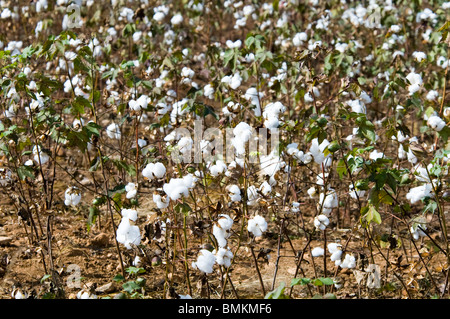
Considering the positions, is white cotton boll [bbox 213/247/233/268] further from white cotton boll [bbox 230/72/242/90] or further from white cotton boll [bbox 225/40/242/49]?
white cotton boll [bbox 225/40/242/49]

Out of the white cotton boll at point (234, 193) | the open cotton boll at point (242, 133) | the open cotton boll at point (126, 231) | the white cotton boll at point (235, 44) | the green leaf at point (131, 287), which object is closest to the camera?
the green leaf at point (131, 287)

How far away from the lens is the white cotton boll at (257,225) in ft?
7.14

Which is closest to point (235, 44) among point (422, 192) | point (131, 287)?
point (422, 192)

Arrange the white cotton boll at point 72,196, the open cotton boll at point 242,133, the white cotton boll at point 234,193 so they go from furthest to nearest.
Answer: the white cotton boll at point 72,196, the white cotton boll at point 234,193, the open cotton boll at point 242,133

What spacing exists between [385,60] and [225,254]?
2.87 metres

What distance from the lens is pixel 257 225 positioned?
2.22 meters

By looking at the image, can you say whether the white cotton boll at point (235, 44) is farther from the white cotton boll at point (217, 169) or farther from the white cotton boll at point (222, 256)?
the white cotton boll at point (222, 256)

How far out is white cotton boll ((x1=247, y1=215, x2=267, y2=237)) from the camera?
2.18 m

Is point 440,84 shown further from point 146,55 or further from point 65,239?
point 65,239

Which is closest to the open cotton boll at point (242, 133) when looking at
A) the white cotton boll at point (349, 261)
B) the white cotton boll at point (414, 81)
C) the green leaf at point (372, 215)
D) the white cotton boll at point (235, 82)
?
the green leaf at point (372, 215)

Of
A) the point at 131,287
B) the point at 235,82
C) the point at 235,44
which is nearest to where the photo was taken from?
the point at 131,287

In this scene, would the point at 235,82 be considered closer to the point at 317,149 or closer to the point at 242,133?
the point at 317,149
